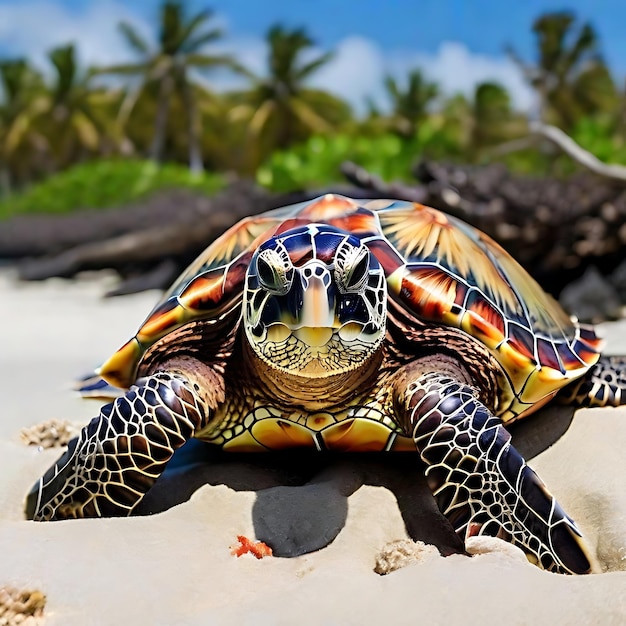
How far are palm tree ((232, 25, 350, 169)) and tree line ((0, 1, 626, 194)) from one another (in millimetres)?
47

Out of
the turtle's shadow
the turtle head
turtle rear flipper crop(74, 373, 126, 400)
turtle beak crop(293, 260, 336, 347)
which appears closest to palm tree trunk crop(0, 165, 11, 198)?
turtle rear flipper crop(74, 373, 126, 400)

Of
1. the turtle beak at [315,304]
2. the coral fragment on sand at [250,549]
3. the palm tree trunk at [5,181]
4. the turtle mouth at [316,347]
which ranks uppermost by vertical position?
the turtle beak at [315,304]

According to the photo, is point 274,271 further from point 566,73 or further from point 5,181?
point 5,181

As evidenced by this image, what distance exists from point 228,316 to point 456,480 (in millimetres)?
853

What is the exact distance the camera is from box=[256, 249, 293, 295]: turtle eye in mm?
1562

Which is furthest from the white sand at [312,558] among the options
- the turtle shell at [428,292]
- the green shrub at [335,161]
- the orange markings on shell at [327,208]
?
the green shrub at [335,161]

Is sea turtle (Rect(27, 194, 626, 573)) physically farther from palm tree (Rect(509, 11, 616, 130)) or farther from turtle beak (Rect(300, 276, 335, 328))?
palm tree (Rect(509, 11, 616, 130))

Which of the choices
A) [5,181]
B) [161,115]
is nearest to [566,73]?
[161,115]

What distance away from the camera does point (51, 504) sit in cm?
183

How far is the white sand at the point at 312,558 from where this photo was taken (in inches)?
49.6

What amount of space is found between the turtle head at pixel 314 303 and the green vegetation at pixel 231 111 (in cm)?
2264

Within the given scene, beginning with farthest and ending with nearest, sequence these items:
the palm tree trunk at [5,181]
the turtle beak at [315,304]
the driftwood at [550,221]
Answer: the palm tree trunk at [5,181] < the driftwood at [550,221] < the turtle beak at [315,304]

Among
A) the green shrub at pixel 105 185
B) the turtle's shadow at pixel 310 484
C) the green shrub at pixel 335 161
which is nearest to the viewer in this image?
the turtle's shadow at pixel 310 484

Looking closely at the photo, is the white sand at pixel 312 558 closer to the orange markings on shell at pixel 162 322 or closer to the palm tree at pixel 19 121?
the orange markings on shell at pixel 162 322
